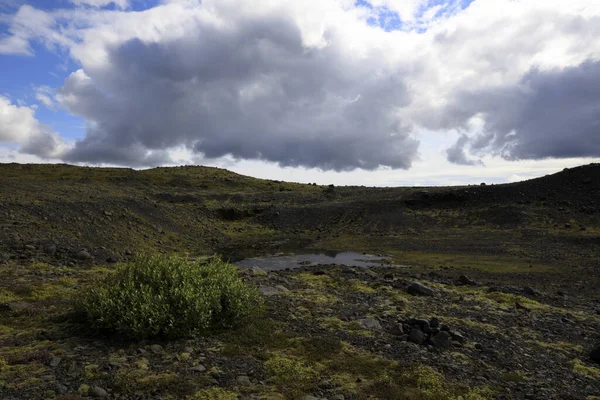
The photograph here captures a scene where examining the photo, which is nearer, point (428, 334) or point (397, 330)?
point (428, 334)

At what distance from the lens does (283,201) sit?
7356cm

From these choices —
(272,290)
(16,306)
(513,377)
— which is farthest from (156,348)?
(513,377)

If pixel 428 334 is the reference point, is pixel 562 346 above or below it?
below

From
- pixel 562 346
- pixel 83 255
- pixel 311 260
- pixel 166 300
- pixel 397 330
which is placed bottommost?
pixel 311 260

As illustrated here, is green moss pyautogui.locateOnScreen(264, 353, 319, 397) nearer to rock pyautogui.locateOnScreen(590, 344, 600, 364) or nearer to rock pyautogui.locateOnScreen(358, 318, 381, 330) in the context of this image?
rock pyautogui.locateOnScreen(358, 318, 381, 330)

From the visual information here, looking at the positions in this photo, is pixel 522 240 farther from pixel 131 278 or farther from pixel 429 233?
pixel 131 278

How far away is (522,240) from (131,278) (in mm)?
41398

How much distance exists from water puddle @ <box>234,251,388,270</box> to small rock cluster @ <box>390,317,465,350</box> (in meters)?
20.6

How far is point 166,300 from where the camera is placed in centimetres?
1179

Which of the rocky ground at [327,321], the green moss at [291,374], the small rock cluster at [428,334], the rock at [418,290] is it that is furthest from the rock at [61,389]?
the rock at [418,290]

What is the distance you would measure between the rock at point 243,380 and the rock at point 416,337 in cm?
561

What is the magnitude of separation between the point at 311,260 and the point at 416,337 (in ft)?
81.9

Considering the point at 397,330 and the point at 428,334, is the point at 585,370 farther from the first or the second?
the point at 397,330

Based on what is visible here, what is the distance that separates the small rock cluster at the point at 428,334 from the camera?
479 inches
